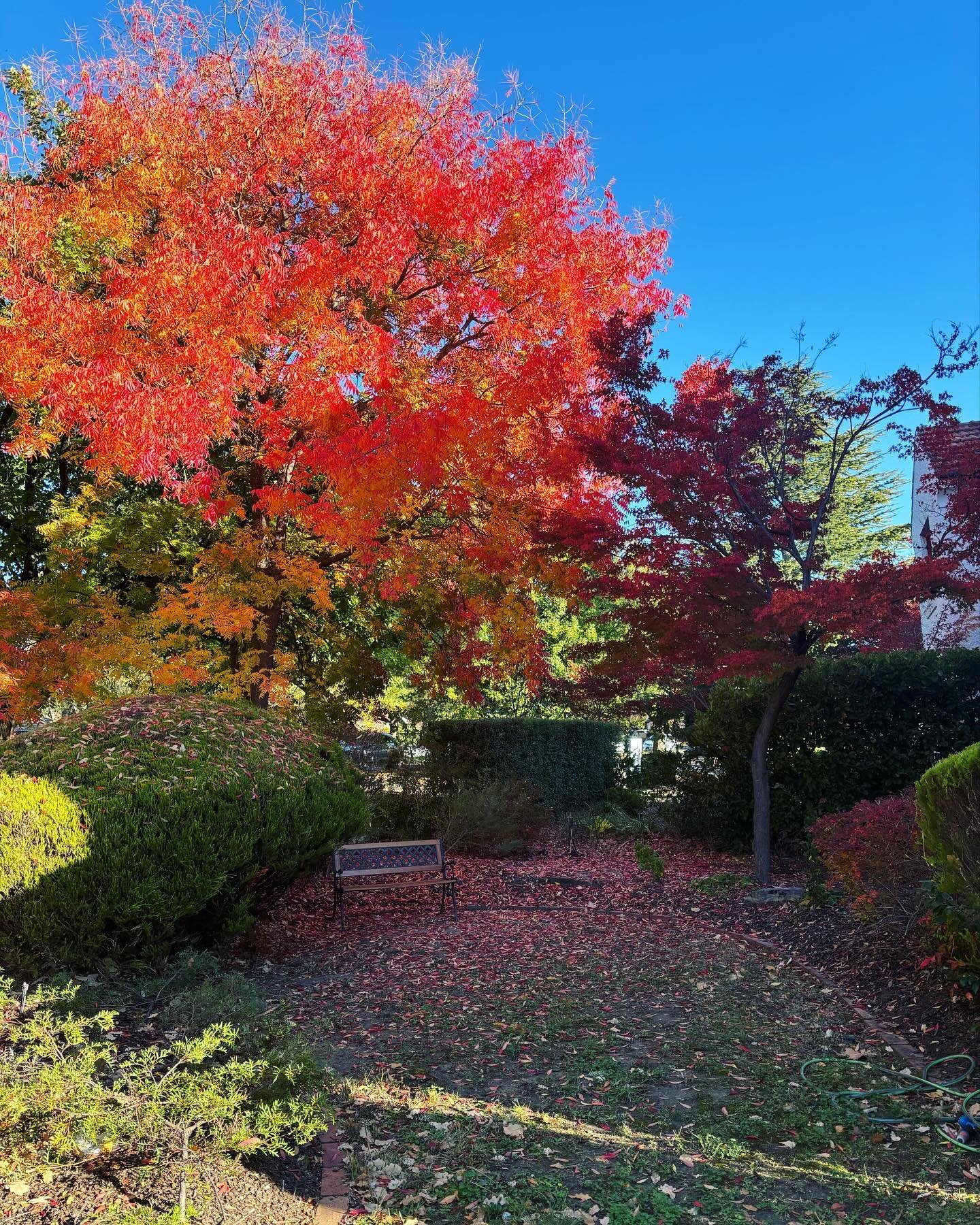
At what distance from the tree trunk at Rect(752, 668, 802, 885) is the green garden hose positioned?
458 cm

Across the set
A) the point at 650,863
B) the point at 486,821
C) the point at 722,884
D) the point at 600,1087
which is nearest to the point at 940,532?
the point at 722,884

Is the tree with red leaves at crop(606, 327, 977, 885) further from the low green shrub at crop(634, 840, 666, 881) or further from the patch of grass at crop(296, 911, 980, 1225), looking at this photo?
the patch of grass at crop(296, 911, 980, 1225)

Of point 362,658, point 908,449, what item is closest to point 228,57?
point 362,658

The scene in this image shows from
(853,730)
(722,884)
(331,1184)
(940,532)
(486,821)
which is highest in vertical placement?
(940,532)

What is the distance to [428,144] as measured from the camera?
33.1 ft

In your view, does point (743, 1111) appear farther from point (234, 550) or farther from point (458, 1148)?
point (234, 550)

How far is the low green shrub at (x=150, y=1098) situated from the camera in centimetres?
291

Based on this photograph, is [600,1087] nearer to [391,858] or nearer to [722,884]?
[391,858]

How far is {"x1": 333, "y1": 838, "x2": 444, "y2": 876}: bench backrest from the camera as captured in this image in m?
7.91

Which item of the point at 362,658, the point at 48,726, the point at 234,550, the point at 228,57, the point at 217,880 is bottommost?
the point at 217,880

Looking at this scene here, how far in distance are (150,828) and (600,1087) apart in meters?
3.19

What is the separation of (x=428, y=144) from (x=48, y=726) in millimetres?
7614

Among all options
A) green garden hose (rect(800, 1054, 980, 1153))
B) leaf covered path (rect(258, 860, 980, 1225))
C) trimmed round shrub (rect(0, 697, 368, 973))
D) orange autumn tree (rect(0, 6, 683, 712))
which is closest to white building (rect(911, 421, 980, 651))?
orange autumn tree (rect(0, 6, 683, 712))

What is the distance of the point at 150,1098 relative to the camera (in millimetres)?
3119
